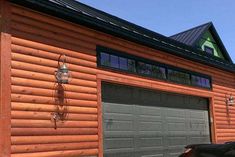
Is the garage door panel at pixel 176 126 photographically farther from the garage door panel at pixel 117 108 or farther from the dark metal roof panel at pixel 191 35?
the dark metal roof panel at pixel 191 35

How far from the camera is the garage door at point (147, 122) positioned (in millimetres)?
13430

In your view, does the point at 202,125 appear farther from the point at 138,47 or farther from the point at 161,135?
the point at 138,47

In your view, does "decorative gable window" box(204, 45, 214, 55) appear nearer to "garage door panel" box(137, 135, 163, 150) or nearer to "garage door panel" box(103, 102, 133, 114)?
"garage door panel" box(137, 135, 163, 150)

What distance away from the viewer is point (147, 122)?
1490 centimetres

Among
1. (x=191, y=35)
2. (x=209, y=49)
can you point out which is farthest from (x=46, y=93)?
(x=209, y=49)

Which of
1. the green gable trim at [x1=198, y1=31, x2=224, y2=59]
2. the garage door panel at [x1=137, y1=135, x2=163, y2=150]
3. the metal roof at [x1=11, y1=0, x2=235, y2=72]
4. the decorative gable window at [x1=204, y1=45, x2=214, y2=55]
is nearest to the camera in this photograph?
the metal roof at [x1=11, y1=0, x2=235, y2=72]

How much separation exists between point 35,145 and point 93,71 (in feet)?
9.90

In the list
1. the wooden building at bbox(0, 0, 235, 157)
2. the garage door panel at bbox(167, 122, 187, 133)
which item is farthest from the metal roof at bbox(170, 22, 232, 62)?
the garage door panel at bbox(167, 122, 187, 133)

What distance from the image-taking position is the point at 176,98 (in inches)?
666

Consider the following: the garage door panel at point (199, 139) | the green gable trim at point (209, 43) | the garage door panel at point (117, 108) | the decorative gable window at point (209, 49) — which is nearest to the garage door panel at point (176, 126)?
the garage door panel at point (199, 139)

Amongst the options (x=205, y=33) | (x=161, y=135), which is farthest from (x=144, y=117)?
(x=205, y=33)

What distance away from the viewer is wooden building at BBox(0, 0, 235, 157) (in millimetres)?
10406

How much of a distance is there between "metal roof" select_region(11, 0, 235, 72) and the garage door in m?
1.60

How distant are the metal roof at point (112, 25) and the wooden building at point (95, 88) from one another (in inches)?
1.3
